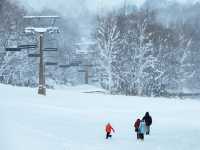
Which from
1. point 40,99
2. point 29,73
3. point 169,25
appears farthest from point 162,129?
point 169,25

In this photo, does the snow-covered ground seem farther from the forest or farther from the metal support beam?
the forest

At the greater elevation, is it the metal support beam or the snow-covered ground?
the metal support beam

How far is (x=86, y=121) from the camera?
27.9 m

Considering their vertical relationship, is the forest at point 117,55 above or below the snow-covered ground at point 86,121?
above

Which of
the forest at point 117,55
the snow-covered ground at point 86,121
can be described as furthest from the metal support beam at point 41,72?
the forest at point 117,55

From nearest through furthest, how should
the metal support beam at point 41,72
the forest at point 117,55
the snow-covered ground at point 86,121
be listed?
1. the snow-covered ground at point 86,121
2. the metal support beam at point 41,72
3. the forest at point 117,55

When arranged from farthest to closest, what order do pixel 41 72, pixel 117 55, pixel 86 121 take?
1. pixel 117 55
2. pixel 41 72
3. pixel 86 121

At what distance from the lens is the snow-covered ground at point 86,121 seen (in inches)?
833

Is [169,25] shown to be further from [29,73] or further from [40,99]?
[40,99]

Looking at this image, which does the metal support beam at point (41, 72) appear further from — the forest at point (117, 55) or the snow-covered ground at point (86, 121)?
the forest at point (117, 55)

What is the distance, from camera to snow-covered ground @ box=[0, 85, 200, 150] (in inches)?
833

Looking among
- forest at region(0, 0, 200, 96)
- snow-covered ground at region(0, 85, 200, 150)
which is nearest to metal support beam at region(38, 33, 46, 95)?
snow-covered ground at region(0, 85, 200, 150)

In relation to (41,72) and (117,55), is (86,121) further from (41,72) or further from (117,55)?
(117,55)

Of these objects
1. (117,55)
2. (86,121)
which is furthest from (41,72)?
(117,55)
